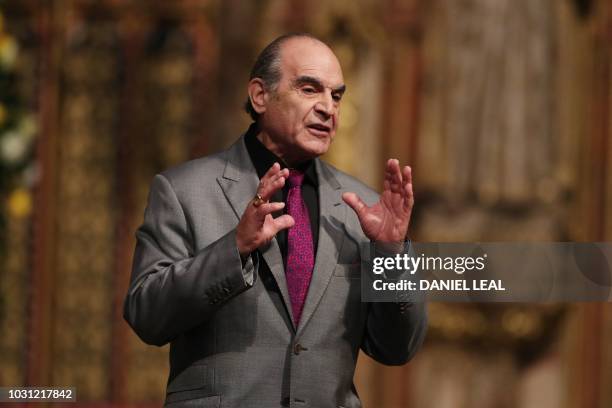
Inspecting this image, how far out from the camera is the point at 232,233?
259 cm

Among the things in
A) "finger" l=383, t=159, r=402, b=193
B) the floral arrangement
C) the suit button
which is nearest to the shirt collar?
"finger" l=383, t=159, r=402, b=193

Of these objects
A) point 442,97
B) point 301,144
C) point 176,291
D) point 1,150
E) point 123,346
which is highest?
point 442,97

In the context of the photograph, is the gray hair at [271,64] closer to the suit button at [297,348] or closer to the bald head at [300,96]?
the bald head at [300,96]

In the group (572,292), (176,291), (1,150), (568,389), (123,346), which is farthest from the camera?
(123,346)

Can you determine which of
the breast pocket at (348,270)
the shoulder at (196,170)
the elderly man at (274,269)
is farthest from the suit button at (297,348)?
the shoulder at (196,170)

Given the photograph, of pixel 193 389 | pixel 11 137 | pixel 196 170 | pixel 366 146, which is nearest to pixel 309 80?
pixel 196 170

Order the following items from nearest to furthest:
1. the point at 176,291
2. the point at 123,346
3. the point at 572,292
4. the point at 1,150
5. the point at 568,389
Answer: the point at 176,291, the point at 572,292, the point at 1,150, the point at 568,389, the point at 123,346

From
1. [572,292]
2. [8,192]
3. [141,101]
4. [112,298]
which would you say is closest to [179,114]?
[141,101]

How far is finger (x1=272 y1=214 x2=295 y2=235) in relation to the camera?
255 centimetres

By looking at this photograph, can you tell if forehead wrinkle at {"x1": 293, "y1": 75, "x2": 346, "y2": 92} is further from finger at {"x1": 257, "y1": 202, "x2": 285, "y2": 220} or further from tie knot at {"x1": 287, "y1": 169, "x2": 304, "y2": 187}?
finger at {"x1": 257, "y1": 202, "x2": 285, "y2": 220}

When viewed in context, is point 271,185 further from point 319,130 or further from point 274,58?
point 274,58

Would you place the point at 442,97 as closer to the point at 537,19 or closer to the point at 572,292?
the point at 537,19

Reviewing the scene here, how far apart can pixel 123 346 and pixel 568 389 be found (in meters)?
2.19

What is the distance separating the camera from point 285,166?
9.36 feet
